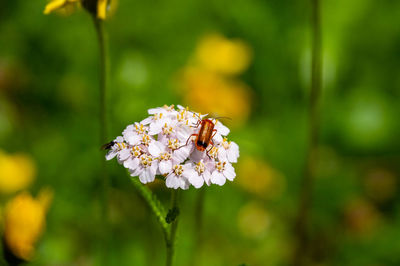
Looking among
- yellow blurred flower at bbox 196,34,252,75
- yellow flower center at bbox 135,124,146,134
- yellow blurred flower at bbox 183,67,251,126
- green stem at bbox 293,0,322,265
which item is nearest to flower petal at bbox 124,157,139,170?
yellow flower center at bbox 135,124,146,134

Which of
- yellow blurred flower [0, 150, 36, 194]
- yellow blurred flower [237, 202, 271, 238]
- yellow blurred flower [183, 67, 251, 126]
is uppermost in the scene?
yellow blurred flower [183, 67, 251, 126]

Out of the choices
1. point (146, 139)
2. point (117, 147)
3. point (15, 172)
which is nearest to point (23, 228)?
point (117, 147)

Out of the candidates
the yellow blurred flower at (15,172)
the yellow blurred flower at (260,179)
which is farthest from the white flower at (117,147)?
the yellow blurred flower at (260,179)

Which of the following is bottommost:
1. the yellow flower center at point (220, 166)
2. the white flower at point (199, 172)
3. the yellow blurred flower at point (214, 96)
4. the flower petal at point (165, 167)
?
the yellow blurred flower at point (214, 96)

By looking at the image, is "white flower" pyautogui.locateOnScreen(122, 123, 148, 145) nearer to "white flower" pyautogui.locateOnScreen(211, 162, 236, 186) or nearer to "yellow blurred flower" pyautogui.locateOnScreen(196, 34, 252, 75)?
"white flower" pyautogui.locateOnScreen(211, 162, 236, 186)

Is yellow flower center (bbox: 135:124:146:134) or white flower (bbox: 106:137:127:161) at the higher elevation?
yellow flower center (bbox: 135:124:146:134)

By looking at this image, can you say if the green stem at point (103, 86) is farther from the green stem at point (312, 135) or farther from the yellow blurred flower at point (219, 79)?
the yellow blurred flower at point (219, 79)

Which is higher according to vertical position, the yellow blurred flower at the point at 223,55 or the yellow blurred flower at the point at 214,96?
the yellow blurred flower at the point at 223,55
